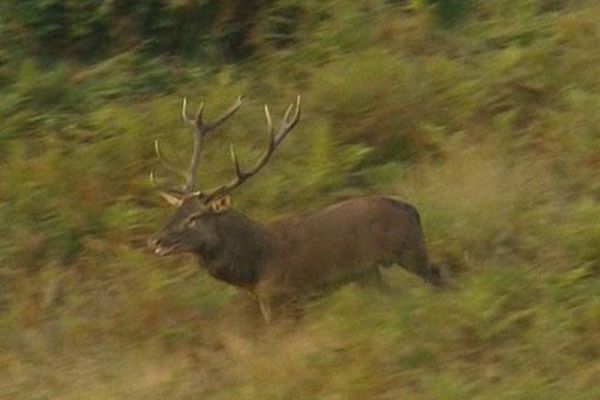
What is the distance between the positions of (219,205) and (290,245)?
1.29 feet

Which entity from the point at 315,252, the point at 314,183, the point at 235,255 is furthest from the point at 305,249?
the point at 314,183

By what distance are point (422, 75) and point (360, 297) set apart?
8.71 feet

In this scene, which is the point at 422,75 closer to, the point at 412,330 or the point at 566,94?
the point at 566,94

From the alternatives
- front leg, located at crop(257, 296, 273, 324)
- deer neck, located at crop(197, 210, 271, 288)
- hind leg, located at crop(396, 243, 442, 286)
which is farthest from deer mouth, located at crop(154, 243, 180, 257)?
hind leg, located at crop(396, 243, 442, 286)

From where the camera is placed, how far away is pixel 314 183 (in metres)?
10.6

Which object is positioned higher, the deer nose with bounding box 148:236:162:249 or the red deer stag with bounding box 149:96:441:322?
the deer nose with bounding box 148:236:162:249

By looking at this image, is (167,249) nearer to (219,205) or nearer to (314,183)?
(219,205)

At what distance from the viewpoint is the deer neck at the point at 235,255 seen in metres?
9.38

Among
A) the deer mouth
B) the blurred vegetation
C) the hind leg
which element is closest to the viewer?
the blurred vegetation

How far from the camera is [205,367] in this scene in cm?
899

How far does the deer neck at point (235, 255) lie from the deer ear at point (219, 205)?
27 mm

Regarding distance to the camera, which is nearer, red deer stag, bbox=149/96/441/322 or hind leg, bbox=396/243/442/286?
red deer stag, bbox=149/96/441/322

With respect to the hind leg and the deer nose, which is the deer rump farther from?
the deer nose

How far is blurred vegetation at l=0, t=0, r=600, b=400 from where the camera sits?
8750mm
